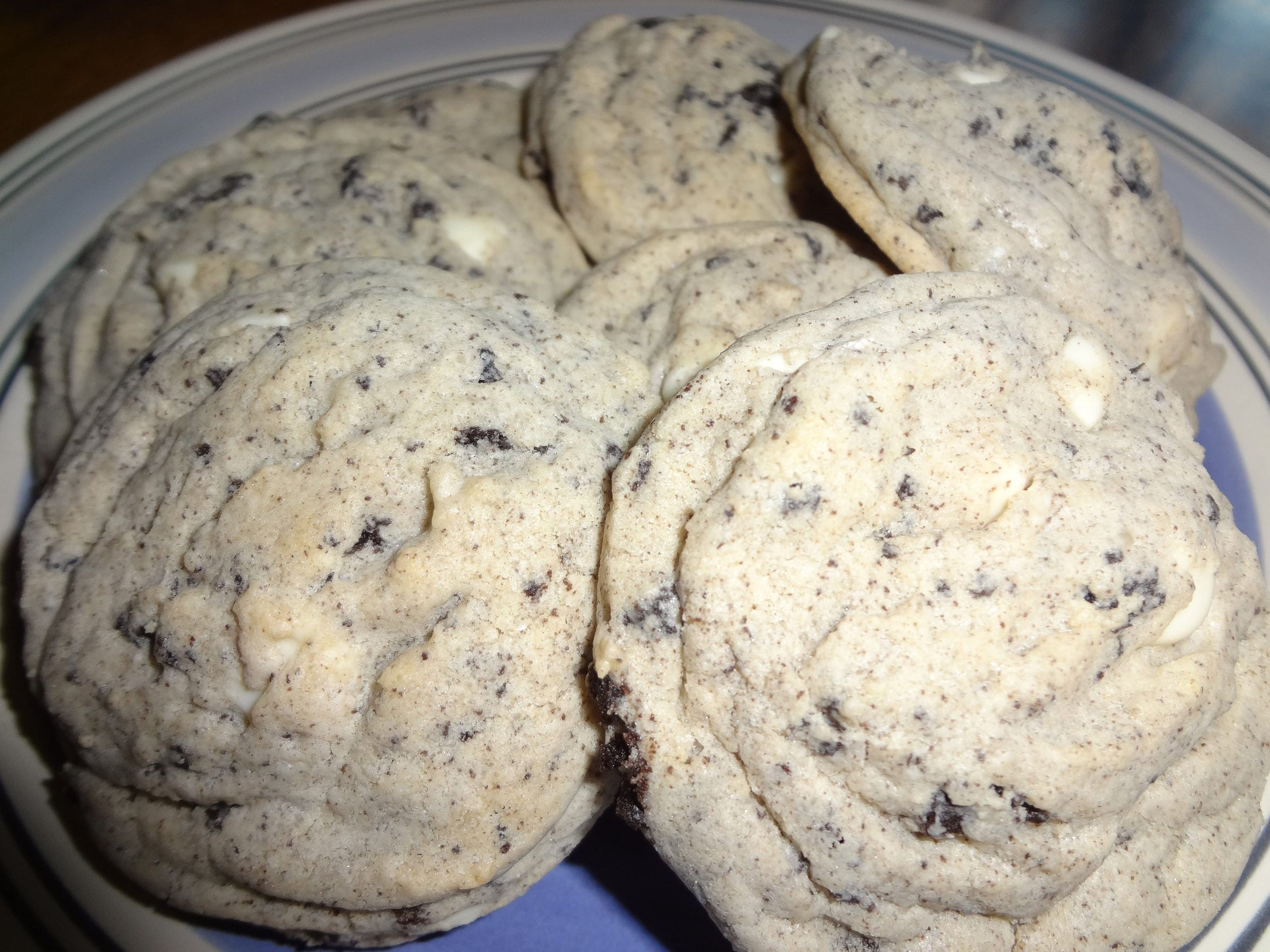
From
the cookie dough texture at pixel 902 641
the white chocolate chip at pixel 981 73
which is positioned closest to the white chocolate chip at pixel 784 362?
the cookie dough texture at pixel 902 641

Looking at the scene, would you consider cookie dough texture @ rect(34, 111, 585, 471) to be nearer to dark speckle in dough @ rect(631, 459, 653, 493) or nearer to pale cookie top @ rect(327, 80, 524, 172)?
pale cookie top @ rect(327, 80, 524, 172)

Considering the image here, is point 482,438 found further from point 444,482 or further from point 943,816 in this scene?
point 943,816

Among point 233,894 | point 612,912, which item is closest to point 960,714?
point 612,912

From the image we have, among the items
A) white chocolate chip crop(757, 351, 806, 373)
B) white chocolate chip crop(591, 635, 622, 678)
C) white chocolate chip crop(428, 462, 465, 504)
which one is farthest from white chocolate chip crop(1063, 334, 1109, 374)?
white chocolate chip crop(428, 462, 465, 504)

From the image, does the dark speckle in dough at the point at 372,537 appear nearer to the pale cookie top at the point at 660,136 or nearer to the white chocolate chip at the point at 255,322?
the white chocolate chip at the point at 255,322

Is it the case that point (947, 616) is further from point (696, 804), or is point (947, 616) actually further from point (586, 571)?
point (586, 571)

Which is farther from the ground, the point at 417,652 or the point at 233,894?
the point at 417,652
